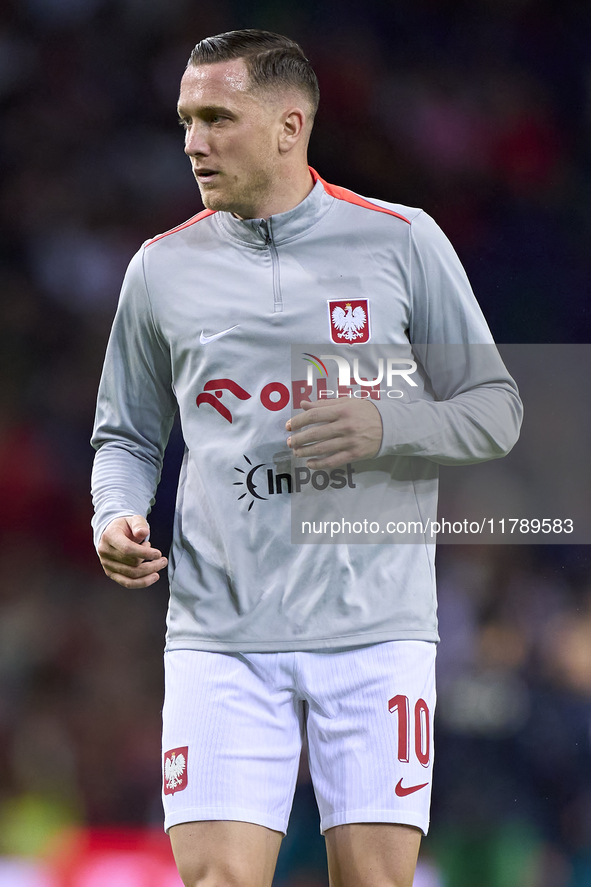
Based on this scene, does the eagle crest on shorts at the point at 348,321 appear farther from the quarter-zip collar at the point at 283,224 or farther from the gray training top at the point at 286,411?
the quarter-zip collar at the point at 283,224

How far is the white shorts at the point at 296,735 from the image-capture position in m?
1.49

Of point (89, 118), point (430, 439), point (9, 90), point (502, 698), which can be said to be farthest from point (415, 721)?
point (9, 90)

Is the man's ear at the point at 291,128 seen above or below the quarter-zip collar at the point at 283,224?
above

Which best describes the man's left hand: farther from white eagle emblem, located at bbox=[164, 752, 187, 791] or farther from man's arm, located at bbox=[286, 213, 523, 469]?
white eagle emblem, located at bbox=[164, 752, 187, 791]

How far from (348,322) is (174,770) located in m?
0.74

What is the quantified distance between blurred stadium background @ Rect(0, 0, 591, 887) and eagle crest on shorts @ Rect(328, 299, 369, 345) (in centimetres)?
100

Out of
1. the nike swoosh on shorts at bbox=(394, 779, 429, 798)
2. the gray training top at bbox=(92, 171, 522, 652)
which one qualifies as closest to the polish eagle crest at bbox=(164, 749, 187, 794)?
the gray training top at bbox=(92, 171, 522, 652)

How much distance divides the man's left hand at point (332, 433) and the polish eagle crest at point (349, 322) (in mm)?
140

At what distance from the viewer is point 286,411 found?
1.60 metres

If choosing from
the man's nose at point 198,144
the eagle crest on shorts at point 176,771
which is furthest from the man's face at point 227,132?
the eagle crest on shorts at point 176,771

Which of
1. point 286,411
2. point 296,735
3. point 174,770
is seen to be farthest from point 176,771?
point 286,411

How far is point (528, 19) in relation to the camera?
253 cm

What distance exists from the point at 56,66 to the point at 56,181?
312 millimetres

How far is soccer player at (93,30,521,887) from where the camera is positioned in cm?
150
